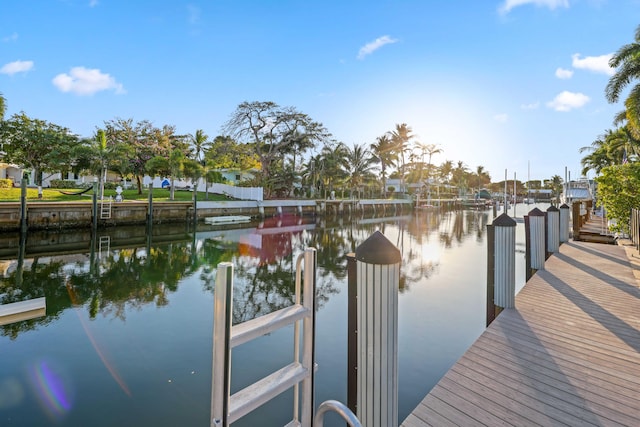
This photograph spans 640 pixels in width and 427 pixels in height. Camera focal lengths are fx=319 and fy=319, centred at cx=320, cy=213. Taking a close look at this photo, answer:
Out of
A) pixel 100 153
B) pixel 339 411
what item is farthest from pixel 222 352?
pixel 100 153

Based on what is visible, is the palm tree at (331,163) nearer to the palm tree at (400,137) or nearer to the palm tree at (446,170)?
the palm tree at (400,137)

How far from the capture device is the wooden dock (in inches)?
98.8

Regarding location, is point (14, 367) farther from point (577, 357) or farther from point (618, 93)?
point (618, 93)

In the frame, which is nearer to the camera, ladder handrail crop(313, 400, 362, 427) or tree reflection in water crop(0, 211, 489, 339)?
ladder handrail crop(313, 400, 362, 427)

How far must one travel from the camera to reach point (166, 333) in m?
5.88

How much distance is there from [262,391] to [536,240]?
293 inches

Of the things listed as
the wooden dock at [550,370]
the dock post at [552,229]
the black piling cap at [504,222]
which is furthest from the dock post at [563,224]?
the black piling cap at [504,222]

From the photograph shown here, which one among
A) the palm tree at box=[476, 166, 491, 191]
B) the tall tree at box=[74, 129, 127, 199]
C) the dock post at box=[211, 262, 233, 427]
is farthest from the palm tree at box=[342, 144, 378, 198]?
the palm tree at box=[476, 166, 491, 191]

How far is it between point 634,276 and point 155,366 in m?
9.25

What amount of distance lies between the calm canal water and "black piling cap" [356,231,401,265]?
2406 millimetres

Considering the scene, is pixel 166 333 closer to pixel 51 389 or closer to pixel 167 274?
pixel 51 389

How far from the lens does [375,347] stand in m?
2.22

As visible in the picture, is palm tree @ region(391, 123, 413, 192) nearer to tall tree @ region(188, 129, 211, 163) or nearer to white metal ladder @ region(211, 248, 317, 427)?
tall tree @ region(188, 129, 211, 163)

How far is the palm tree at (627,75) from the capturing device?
17.8m
